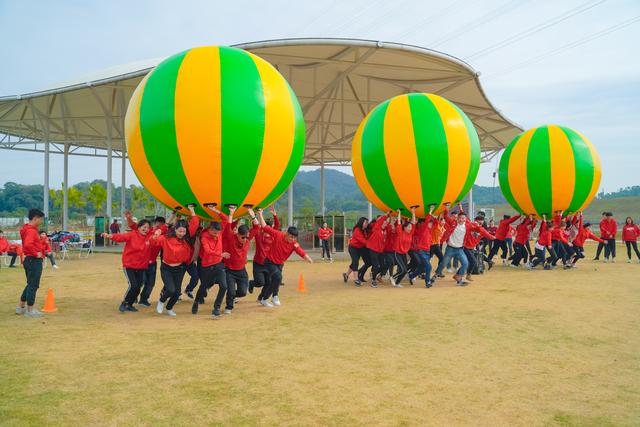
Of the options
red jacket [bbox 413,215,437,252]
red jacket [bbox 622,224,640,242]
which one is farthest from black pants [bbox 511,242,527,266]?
red jacket [bbox 413,215,437,252]

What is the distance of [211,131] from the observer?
5410mm

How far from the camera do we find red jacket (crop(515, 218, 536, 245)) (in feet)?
38.0

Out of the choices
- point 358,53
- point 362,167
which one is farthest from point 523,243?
point 358,53

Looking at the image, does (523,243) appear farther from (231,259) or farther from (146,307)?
(146,307)

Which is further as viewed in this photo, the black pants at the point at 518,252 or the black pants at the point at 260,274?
the black pants at the point at 518,252

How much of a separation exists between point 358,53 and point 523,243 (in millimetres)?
7280

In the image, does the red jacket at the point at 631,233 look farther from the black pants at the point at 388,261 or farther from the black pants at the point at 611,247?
the black pants at the point at 388,261

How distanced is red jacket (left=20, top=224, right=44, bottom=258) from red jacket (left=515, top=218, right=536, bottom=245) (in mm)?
10168

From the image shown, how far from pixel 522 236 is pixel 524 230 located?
25 centimetres

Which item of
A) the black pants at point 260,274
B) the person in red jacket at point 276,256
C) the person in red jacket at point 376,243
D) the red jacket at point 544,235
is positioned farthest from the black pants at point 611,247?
the black pants at point 260,274

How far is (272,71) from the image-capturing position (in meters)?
6.23

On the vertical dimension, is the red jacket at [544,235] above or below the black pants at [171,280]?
above

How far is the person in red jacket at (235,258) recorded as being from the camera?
649 cm

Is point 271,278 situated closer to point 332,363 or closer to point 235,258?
point 235,258
